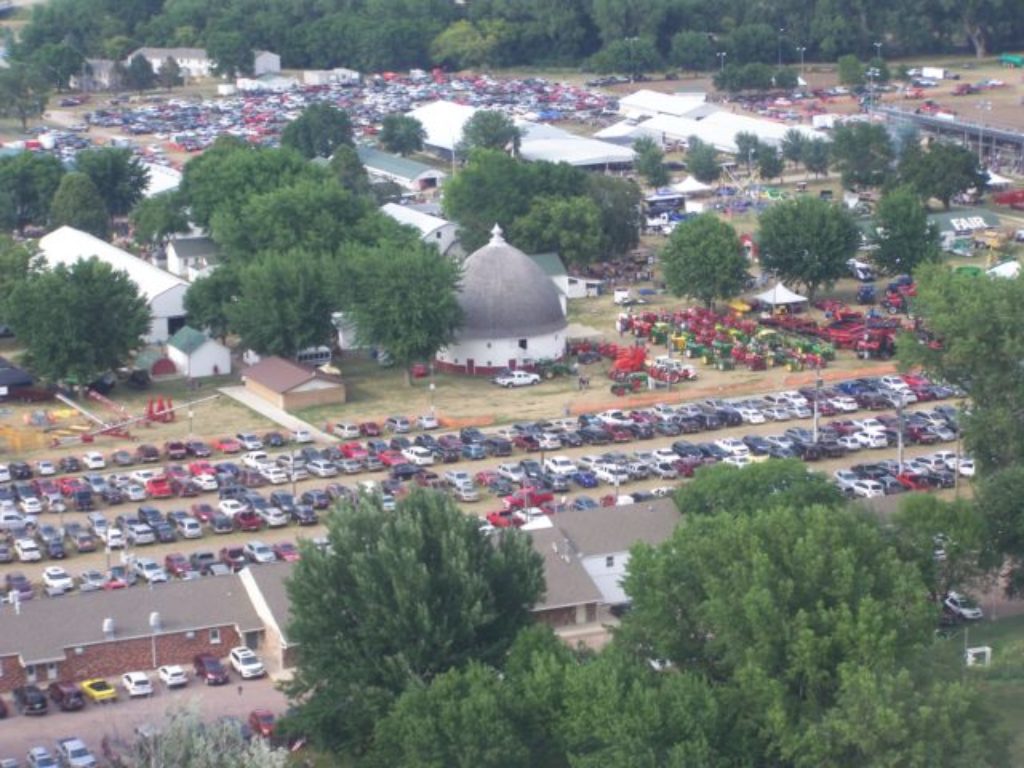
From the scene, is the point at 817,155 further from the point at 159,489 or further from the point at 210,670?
the point at 210,670

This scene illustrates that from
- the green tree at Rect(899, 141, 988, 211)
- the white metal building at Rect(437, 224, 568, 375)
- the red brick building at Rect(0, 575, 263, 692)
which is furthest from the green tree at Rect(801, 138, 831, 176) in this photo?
the red brick building at Rect(0, 575, 263, 692)

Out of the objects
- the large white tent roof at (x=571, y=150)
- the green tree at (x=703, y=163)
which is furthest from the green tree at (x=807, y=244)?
the large white tent roof at (x=571, y=150)

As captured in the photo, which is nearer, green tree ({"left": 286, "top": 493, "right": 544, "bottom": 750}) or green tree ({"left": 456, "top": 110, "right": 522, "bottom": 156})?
green tree ({"left": 286, "top": 493, "right": 544, "bottom": 750})

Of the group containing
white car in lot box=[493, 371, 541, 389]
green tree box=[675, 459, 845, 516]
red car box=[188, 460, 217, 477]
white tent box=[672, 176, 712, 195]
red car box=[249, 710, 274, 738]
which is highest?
green tree box=[675, 459, 845, 516]

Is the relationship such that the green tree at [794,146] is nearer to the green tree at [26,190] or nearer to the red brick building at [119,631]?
the green tree at [26,190]

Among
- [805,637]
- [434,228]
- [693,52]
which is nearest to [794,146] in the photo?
[434,228]

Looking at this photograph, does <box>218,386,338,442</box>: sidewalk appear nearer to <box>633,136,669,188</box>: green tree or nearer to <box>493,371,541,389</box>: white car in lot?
<box>493,371,541,389</box>: white car in lot
